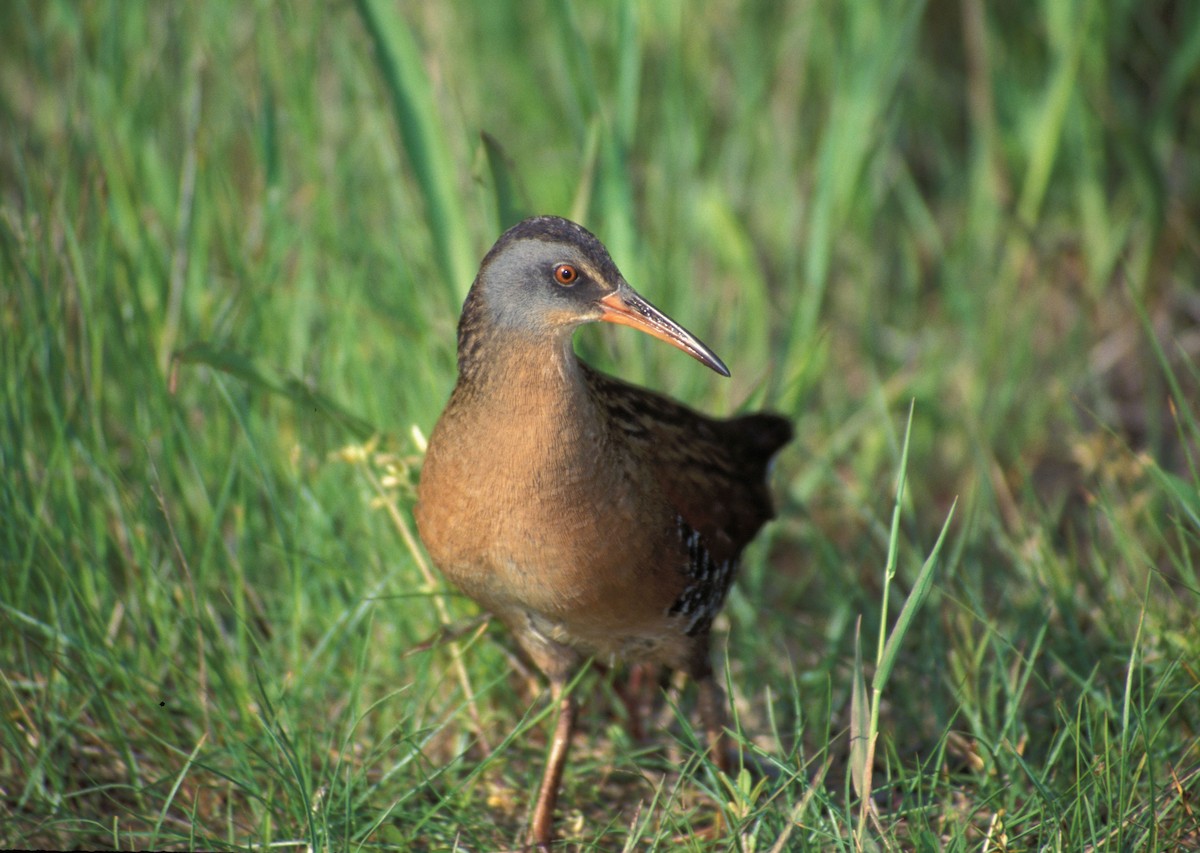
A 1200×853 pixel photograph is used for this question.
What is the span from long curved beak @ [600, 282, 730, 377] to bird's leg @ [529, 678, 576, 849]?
0.86 m

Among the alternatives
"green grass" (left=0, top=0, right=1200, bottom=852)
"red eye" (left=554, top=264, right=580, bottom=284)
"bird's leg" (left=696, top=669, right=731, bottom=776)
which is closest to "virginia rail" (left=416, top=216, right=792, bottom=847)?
"red eye" (left=554, top=264, right=580, bottom=284)

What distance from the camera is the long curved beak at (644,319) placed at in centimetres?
267

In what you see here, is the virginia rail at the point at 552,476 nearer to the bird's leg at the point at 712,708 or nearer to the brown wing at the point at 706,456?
the brown wing at the point at 706,456

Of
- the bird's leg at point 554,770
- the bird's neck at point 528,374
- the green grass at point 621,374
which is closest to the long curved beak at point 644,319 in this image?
the bird's neck at point 528,374

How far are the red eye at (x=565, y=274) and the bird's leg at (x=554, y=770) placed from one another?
0.95 metres

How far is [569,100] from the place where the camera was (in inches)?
179

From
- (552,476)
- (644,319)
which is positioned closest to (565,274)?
(644,319)

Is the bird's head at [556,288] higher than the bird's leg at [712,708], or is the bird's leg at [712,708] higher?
the bird's head at [556,288]

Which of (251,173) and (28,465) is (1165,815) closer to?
(28,465)

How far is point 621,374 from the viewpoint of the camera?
13.2ft

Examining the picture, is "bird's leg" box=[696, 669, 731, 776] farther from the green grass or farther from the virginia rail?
the virginia rail

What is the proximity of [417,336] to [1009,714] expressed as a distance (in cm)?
183

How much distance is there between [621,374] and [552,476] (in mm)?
1431

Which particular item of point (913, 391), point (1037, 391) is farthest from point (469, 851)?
point (1037, 391)
